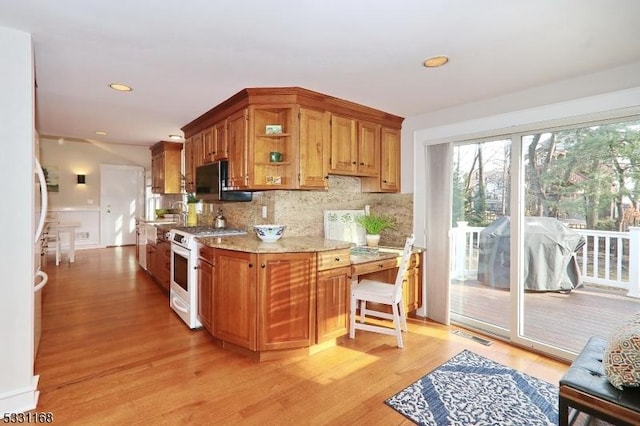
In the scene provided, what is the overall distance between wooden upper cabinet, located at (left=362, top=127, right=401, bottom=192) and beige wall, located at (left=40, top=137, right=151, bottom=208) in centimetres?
705

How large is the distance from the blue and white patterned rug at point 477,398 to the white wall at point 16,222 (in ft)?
7.65

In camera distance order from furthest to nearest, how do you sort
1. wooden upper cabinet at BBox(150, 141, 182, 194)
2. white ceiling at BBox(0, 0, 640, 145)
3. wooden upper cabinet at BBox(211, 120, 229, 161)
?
wooden upper cabinet at BBox(150, 141, 182, 194) < wooden upper cabinet at BBox(211, 120, 229, 161) < white ceiling at BBox(0, 0, 640, 145)

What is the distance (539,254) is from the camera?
10.2ft

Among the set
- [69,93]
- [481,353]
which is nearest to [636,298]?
[481,353]

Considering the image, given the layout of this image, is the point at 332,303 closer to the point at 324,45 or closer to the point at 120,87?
the point at 324,45

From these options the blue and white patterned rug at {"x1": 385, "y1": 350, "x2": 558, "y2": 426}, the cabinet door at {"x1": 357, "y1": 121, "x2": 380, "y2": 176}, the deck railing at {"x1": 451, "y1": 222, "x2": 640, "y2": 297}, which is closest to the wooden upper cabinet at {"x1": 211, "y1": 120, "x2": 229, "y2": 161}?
the cabinet door at {"x1": 357, "y1": 121, "x2": 380, "y2": 176}

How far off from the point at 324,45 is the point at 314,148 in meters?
1.12

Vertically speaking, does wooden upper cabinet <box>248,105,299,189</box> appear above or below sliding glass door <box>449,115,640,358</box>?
above

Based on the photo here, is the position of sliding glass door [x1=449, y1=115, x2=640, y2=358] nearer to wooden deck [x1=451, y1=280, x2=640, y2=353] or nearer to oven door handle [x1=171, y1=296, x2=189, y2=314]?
wooden deck [x1=451, y1=280, x2=640, y2=353]

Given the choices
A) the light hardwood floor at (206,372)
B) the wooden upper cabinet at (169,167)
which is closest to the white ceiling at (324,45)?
the light hardwood floor at (206,372)

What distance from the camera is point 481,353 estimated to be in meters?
2.90

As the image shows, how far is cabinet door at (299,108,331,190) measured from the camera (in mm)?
3078

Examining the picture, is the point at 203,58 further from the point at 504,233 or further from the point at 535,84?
the point at 504,233

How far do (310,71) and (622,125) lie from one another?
8.25 ft
